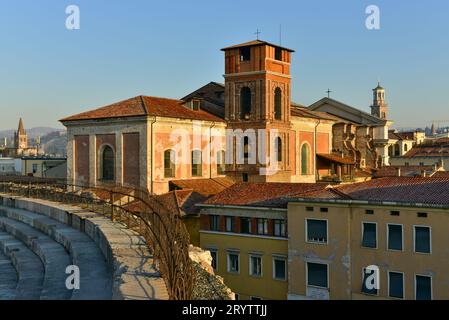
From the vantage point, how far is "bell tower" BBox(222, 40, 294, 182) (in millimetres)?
37906

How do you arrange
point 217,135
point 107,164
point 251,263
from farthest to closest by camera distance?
point 217,135 < point 107,164 < point 251,263

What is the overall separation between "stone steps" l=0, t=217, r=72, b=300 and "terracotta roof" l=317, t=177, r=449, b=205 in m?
16.5

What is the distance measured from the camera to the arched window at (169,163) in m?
32.9

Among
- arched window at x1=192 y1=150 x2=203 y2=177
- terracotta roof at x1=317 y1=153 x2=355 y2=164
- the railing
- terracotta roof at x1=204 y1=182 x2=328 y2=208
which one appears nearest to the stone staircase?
the railing

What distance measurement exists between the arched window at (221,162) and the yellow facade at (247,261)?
31.1ft

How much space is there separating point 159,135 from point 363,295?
15900mm

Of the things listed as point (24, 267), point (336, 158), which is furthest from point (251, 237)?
point (336, 158)

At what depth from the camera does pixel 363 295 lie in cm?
2391

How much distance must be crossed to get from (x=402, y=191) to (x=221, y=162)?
16203mm

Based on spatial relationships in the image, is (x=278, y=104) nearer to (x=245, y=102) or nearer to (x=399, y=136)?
(x=245, y=102)

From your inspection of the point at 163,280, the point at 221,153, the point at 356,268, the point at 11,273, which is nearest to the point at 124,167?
the point at 221,153

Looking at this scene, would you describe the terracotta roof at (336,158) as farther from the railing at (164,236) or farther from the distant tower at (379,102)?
the distant tower at (379,102)

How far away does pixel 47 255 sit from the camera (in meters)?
10.3
